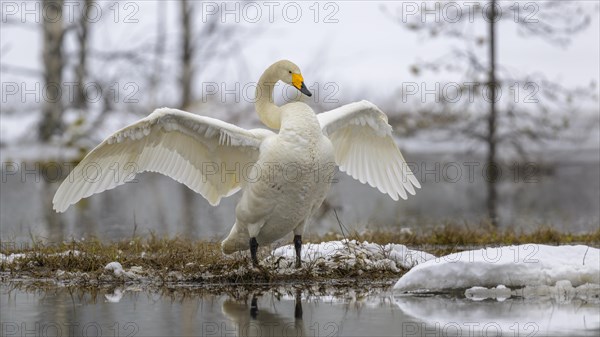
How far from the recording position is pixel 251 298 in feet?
29.0

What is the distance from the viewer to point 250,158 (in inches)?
404

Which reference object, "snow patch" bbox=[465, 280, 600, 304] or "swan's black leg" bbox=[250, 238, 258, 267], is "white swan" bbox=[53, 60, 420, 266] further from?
"snow patch" bbox=[465, 280, 600, 304]

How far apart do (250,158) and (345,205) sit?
1200cm

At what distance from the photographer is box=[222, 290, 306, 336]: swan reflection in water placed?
7.19 metres

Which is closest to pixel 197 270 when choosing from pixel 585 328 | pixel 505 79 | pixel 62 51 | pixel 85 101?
pixel 585 328

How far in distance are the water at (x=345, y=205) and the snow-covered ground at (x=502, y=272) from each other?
159 inches

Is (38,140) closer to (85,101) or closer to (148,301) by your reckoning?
(85,101)

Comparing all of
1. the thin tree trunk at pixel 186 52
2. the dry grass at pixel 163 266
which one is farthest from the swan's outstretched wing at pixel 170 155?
the thin tree trunk at pixel 186 52

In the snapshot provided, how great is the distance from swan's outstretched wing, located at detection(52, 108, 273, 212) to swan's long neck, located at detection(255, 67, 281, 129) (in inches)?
7.5

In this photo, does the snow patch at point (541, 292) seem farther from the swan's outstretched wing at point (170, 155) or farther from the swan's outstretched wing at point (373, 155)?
the swan's outstretched wing at point (373, 155)

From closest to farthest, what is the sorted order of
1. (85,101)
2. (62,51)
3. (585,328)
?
(585,328) < (62,51) < (85,101)

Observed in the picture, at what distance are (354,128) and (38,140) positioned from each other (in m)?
21.0

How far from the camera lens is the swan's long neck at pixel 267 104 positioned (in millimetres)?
10234

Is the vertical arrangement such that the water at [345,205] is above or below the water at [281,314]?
above
